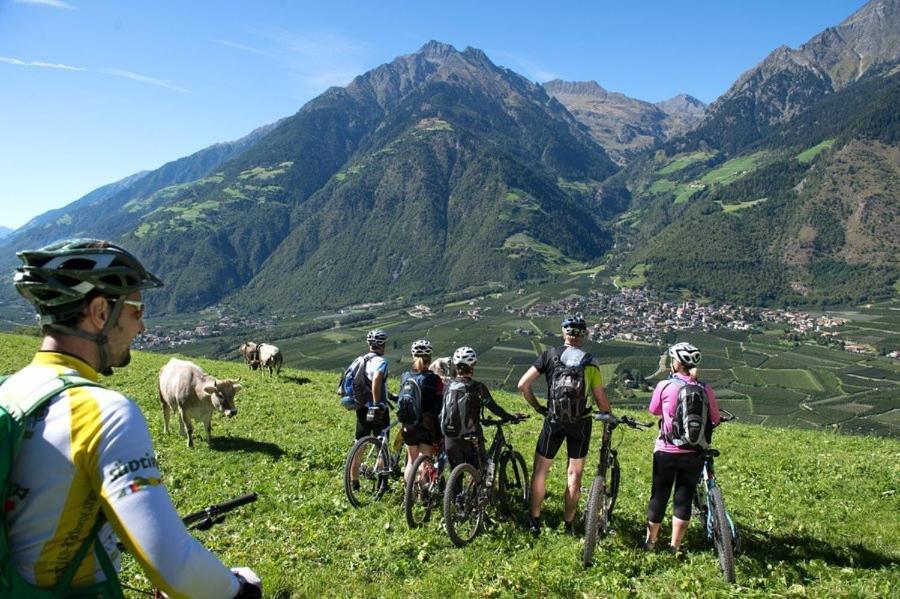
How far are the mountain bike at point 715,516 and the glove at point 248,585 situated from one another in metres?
7.29

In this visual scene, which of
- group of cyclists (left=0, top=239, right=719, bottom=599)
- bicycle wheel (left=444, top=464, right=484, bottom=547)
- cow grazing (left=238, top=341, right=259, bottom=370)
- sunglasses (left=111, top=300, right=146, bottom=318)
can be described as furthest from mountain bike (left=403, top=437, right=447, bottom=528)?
cow grazing (left=238, top=341, right=259, bottom=370)

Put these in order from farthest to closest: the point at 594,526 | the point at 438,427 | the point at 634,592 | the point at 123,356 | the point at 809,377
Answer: the point at 809,377 → the point at 438,427 → the point at 594,526 → the point at 634,592 → the point at 123,356

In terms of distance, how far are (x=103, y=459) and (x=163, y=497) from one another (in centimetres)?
33

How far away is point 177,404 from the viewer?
49.6 ft

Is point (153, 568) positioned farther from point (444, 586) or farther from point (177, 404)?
point (177, 404)

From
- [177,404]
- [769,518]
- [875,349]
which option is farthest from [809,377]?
[177,404]

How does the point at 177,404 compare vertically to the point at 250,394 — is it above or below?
above

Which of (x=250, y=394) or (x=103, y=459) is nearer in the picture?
(x=103, y=459)

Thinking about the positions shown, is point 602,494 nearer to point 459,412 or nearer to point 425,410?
point 459,412

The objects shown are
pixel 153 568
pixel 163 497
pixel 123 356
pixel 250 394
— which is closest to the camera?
pixel 153 568

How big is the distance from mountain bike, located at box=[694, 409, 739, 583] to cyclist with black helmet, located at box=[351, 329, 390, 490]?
21.1 feet

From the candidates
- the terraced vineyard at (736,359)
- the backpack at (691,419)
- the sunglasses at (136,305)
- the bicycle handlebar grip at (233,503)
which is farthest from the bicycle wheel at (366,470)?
the terraced vineyard at (736,359)

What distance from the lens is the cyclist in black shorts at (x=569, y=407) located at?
8875mm

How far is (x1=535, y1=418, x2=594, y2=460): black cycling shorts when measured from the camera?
9047 mm
